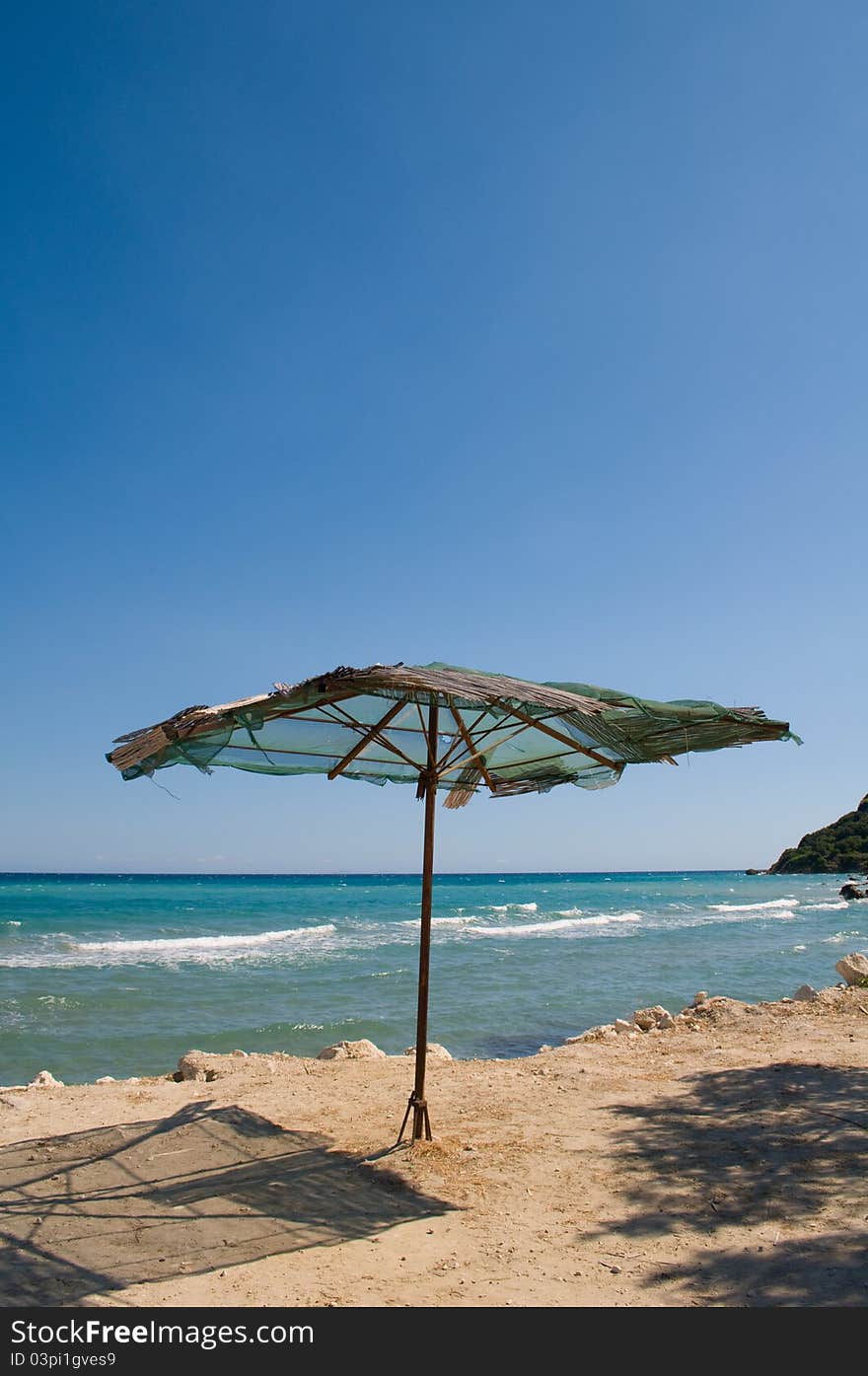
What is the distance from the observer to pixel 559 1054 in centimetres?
786

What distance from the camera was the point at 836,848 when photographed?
85750mm

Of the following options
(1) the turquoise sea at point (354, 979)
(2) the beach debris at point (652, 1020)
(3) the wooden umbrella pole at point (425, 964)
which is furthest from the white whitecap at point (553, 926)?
(3) the wooden umbrella pole at point (425, 964)

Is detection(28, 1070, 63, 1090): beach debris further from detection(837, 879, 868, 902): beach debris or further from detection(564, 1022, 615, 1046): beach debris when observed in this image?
detection(837, 879, 868, 902): beach debris

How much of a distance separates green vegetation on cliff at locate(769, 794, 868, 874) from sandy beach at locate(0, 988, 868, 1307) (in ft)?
247

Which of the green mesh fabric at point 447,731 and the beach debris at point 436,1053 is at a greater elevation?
the green mesh fabric at point 447,731

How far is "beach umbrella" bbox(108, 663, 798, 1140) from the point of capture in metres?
4.32

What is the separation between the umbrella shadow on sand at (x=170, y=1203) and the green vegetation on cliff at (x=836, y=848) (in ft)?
254

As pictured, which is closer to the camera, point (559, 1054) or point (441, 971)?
point (559, 1054)

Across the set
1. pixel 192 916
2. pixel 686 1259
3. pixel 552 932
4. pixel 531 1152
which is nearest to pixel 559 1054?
pixel 531 1152

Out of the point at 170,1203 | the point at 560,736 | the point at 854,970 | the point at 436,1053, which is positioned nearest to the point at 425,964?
the point at 560,736

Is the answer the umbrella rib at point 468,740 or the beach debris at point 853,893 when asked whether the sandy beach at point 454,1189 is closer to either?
the umbrella rib at point 468,740

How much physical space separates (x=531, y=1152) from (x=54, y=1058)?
7421 millimetres

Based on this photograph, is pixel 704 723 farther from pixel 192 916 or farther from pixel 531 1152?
pixel 192 916

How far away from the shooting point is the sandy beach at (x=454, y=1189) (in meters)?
3.28
